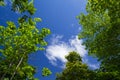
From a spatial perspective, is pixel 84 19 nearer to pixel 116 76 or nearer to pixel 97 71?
pixel 97 71

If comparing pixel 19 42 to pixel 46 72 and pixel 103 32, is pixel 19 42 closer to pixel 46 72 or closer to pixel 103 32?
pixel 46 72

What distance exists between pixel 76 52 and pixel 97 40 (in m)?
21.1

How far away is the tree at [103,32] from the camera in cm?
2157

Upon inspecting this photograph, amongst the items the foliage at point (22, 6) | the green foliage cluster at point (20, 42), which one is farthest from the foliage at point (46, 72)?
the foliage at point (22, 6)

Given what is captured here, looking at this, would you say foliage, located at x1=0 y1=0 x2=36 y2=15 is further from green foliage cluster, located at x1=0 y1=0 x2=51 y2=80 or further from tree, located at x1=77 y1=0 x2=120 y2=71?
green foliage cluster, located at x1=0 y1=0 x2=51 y2=80

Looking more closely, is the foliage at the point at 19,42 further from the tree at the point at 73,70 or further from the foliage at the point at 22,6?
the foliage at the point at 22,6

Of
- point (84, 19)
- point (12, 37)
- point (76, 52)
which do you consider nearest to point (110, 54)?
point (84, 19)

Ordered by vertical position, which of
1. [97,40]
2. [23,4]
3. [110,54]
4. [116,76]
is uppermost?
[97,40]

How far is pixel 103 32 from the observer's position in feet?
84.1

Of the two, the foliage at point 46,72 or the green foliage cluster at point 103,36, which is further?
the foliage at point 46,72

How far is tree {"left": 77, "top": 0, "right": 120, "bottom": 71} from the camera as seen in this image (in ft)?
70.8

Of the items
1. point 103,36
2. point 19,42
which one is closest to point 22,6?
point 103,36

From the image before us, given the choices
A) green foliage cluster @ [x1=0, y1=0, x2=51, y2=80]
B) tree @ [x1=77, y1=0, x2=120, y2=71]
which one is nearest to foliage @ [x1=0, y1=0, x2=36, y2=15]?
tree @ [x1=77, y1=0, x2=120, y2=71]

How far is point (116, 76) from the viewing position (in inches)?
870
